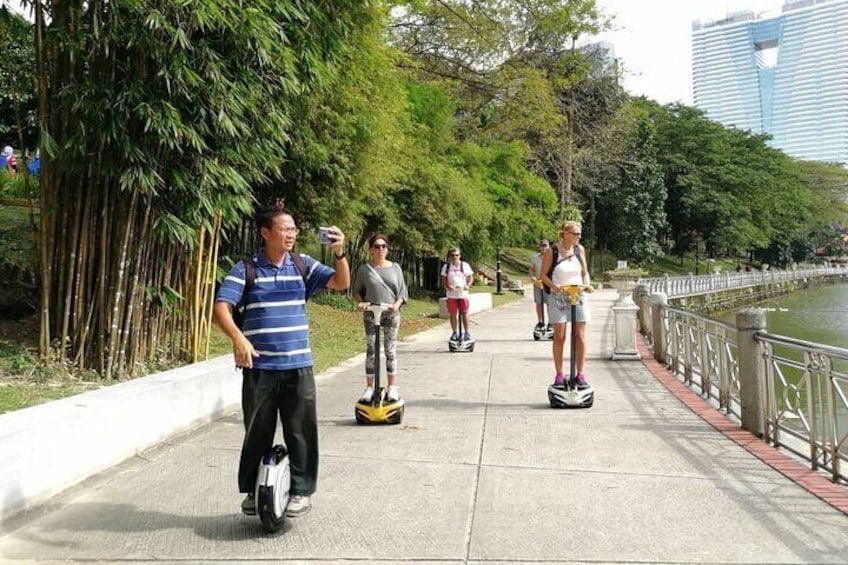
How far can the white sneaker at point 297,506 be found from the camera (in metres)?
3.73

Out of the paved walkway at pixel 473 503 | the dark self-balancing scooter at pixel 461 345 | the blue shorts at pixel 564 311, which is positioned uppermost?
the blue shorts at pixel 564 311

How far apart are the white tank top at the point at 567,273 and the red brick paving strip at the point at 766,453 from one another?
163 centimetres

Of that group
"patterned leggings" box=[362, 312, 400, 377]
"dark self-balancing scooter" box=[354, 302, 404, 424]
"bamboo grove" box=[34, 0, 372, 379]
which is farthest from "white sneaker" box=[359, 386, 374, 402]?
"bamboo grove" box=[34, 0, 372, 379]

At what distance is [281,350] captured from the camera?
374 centimetres

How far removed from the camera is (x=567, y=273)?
22.7ft

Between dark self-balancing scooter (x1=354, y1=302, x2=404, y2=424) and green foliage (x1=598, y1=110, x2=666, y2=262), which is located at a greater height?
green foliage (x1=598, y1=110, x2=666, y2=262)

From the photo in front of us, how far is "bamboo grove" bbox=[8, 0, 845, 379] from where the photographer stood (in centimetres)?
552

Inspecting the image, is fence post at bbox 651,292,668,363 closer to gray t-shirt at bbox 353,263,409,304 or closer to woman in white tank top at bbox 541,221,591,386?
woman in white tank top at bbox 541,221,591,386

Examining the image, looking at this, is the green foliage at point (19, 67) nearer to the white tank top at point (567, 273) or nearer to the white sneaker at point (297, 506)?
the white sneaker at point (297, 506)

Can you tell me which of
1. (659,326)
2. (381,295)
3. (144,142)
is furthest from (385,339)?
(659,326)

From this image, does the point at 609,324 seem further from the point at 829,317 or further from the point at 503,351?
the point at 829,317

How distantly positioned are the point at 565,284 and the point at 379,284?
1.75 meters

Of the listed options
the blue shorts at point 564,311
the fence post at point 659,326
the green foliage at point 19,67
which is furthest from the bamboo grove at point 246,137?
the fence post at point 659,326

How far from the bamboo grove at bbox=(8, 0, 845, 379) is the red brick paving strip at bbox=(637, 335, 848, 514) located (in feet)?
14.6
